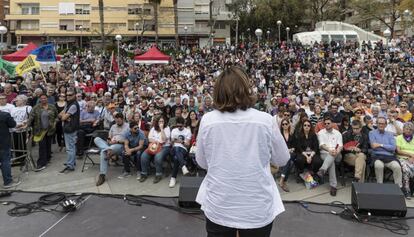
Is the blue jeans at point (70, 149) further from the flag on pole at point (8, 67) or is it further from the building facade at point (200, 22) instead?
the building facade at point (200, 22)

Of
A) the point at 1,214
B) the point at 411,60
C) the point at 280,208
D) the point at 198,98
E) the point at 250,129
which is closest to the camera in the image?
the point at 250,129

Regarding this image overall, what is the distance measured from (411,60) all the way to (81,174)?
22157 mm

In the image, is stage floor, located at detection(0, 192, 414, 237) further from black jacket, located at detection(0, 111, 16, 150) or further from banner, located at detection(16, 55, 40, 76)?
banner, located at detection(16, 55, 40, 76)

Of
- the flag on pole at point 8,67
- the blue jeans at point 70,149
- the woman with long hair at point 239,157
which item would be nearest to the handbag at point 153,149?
the blue jeans at point 70,149

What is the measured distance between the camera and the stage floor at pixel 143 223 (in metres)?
4.72

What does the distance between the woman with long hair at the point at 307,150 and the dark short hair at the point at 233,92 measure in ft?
16.1

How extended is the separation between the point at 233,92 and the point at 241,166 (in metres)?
0.40

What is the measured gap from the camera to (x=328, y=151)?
664 centimetres

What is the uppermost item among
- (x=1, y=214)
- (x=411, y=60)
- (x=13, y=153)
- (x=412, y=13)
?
(x=412, y=13)

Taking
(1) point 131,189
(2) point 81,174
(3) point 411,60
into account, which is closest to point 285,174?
(1) point 131,189

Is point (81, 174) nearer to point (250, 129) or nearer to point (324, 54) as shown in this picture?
point (250, 129)

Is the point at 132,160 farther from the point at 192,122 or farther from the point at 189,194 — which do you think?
the point at 189,194

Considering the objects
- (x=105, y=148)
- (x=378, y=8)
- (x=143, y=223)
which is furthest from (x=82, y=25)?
(x=143, y=223)

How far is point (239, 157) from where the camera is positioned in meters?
2.03
